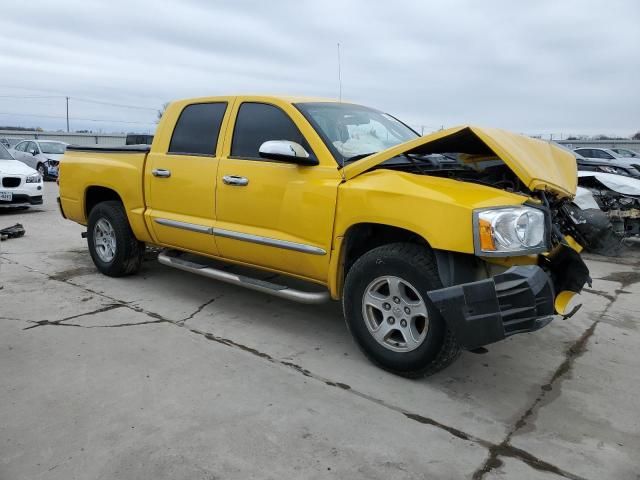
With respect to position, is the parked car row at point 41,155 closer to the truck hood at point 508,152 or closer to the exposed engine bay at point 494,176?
the exposed engine bay at point 494,176

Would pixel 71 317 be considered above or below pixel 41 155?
below

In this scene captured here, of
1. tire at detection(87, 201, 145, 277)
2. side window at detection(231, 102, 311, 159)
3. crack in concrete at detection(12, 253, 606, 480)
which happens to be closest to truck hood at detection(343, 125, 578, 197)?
side window at detection(231, 102, 311, 159)

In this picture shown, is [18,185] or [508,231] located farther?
[18,185]

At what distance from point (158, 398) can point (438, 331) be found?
5.74 ft

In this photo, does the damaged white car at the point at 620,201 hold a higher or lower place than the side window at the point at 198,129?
lower

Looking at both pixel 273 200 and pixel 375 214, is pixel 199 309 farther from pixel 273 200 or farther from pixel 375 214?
pixel 375 214

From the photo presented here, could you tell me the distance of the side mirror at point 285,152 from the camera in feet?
12.9

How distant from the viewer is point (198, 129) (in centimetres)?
505

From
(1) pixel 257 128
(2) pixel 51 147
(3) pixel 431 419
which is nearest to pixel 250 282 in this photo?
(1) pixel 257 128

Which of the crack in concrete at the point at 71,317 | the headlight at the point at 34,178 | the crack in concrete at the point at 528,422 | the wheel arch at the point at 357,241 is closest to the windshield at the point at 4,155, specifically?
the headlight at the point at 34,178

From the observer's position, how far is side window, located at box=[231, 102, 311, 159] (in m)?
4.39

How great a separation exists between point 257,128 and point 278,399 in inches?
91.0

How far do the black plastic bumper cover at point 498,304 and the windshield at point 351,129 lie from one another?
4.79 feet

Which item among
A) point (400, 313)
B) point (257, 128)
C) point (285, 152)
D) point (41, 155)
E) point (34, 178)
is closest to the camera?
point (400, 313)
